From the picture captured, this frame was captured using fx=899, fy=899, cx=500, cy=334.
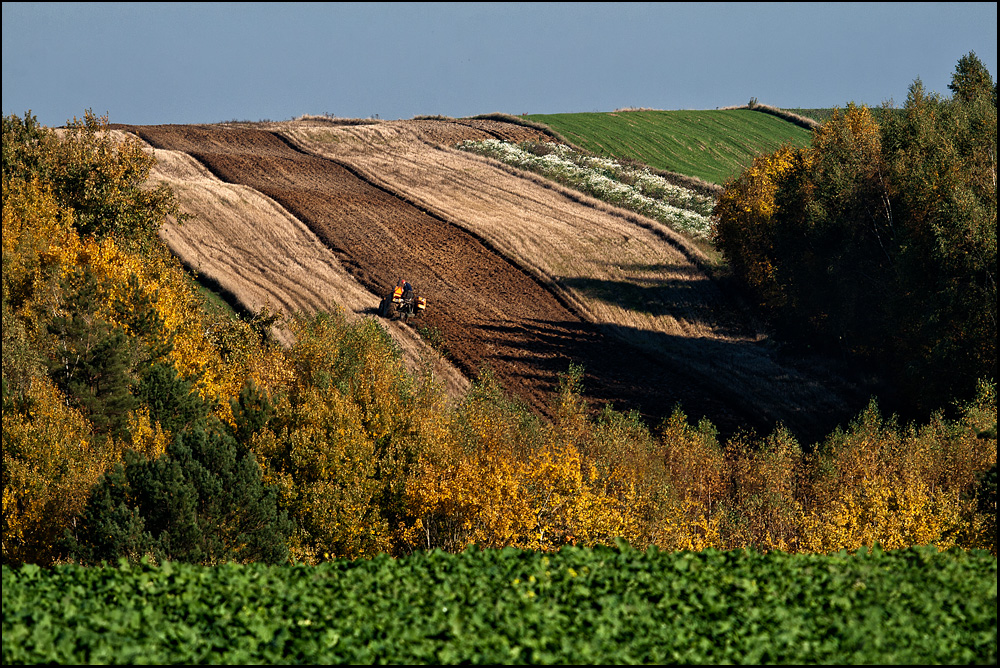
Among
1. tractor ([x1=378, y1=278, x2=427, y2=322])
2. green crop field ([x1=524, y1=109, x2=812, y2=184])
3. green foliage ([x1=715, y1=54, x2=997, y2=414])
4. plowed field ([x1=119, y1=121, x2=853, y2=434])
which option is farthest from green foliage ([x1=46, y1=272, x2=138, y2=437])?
green crop field ([x1=524, y1=109, x2=812, y2=184])

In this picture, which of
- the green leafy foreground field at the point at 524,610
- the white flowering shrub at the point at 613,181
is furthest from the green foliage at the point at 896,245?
the green leafy foreground field at the point at 524,610

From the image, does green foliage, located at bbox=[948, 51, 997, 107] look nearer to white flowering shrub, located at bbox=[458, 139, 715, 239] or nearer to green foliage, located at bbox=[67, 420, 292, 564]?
white flowering shrub, located at bbox=[458, 139, 715, 239]

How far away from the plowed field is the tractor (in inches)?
40.9

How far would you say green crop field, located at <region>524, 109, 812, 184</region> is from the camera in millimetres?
102625

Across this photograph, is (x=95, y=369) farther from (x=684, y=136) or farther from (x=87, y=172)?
(x=684, y=136)

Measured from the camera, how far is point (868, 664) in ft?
44.8

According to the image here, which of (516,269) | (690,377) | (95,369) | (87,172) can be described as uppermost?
(87,172)

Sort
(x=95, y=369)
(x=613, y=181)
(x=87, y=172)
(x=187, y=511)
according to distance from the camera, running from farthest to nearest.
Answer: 1. (x=613, y=181)
2. (x=87, y=172)
3. (x=95, y=369)
4. (x=187, y=511)

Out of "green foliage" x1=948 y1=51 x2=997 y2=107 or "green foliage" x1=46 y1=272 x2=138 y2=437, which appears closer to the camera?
"green foliage" x1=46 y1=272 x2=138 y2=437

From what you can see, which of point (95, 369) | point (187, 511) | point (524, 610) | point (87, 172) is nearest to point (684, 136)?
point (87, 172)

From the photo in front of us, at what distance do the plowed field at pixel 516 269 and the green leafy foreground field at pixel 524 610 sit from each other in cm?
3019

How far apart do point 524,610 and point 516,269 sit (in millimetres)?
50857

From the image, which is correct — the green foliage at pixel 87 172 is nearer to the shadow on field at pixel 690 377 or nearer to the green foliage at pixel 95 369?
the green foliage at pixel 95 369

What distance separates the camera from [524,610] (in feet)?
49.4
